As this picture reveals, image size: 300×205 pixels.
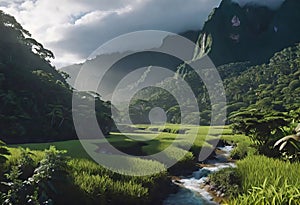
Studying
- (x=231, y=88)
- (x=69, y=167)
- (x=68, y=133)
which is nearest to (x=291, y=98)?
(x=231, y=88)

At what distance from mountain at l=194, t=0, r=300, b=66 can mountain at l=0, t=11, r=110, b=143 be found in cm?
14377

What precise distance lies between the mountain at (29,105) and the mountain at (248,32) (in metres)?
144

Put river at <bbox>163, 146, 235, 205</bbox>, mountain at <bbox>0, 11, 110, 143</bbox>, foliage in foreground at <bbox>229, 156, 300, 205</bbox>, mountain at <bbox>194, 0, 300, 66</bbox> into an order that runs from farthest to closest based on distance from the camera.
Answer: mountain at <bbox>194, 0, 300, 66</bbox>
mountain at <bbox>0, 11, 110, 143</bbox>
river at <bbox>163, 146, 235, 205</bbox>
foliage in foreground at <bbox>229, 156, 300, 205</bbox>

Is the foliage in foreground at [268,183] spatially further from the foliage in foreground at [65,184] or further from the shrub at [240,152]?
the shrub at [240,152]

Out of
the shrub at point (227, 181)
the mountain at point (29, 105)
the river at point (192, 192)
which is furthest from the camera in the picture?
the mountain at point (29, 105)

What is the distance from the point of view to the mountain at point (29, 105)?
26.4 m

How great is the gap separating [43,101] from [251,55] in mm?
160597

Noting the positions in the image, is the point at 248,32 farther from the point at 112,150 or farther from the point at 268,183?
the point at 268,183

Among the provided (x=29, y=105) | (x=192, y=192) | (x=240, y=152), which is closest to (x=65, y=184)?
(x=192, y=192)

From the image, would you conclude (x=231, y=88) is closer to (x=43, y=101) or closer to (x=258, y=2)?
(x=43, y=101)

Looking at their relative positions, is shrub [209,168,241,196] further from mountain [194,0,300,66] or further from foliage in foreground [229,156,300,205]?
mountain [194,0,300,66]

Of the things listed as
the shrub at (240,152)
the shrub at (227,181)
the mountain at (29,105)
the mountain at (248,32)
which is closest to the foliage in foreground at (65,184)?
the shrub at (227,181)

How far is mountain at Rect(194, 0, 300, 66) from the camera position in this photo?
168m

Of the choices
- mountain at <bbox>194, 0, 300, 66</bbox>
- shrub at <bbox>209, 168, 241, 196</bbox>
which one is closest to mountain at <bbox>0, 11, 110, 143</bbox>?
shrub at <bbox>209, 168, 241, 196</bbox>
